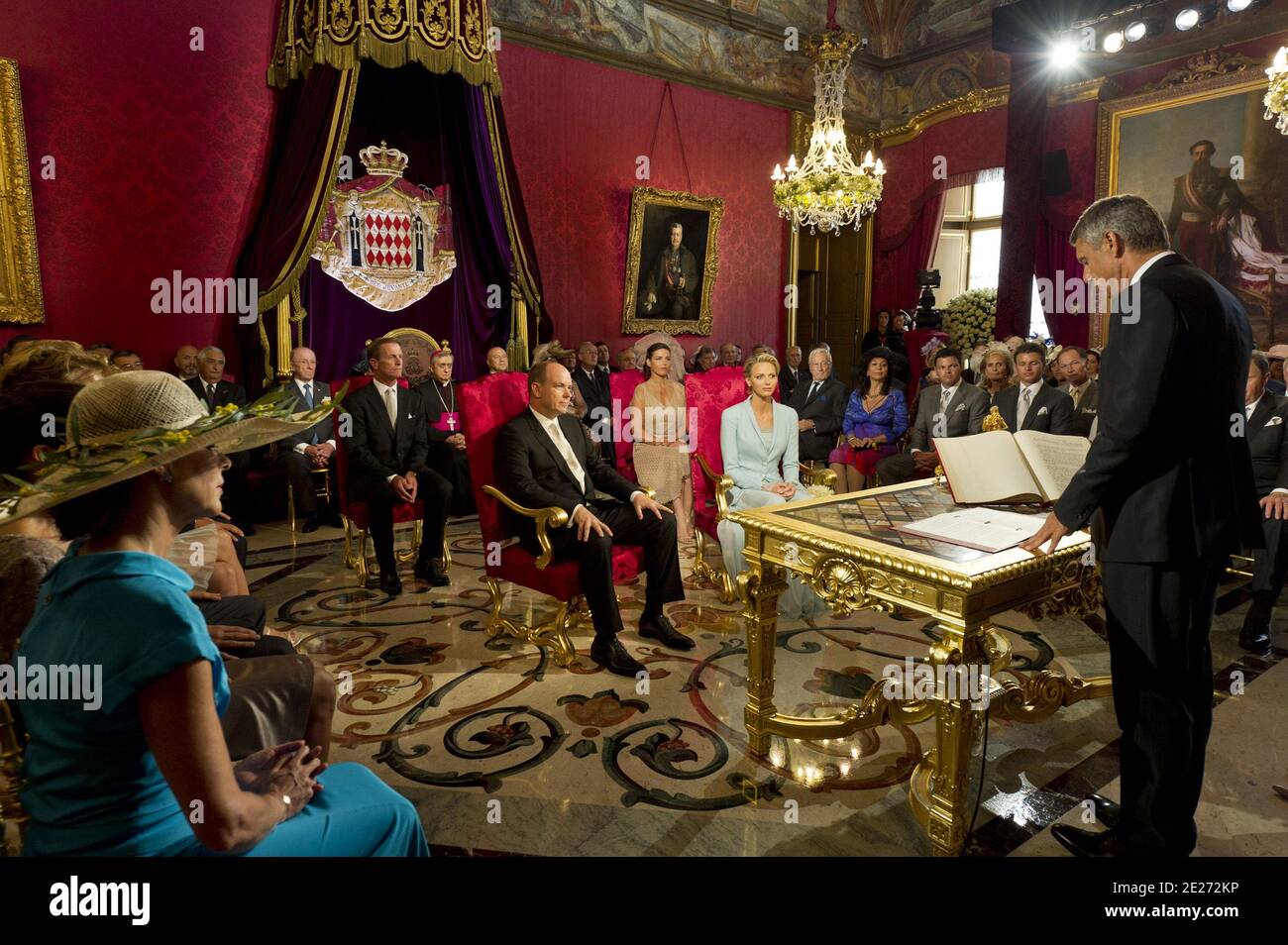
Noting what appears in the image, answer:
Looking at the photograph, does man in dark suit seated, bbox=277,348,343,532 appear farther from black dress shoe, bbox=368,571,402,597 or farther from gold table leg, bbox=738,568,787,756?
gold table leg, bbox=738,568,787,756

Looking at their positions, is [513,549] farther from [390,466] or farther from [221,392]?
[221,392]

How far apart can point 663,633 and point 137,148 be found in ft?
18.9

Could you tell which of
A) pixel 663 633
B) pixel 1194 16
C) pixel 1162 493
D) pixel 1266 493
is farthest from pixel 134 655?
pixel 1194 16

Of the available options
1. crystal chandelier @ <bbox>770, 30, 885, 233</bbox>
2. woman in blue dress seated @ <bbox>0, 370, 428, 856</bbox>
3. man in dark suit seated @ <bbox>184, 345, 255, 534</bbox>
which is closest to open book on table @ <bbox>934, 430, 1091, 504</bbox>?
woman in blue dress seated @ <bbox>0, 370, 428, 856</bbox>

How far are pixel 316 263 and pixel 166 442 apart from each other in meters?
6.32

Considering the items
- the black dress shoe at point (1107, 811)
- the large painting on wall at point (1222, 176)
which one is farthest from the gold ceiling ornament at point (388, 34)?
the large painting on wall at point (1222, 176)

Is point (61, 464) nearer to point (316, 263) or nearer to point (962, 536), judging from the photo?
point (962, 536)

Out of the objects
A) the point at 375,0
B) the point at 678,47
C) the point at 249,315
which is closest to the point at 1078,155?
the point at 678,47

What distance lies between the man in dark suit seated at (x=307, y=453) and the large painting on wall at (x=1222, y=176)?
30.3 ft

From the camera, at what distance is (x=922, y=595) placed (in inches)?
88.4

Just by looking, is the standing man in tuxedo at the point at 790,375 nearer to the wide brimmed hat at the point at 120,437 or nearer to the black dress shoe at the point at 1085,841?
the black dress shoe at the point at 1085,841

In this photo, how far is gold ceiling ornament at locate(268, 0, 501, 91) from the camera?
572cm

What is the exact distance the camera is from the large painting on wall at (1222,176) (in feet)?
27.1

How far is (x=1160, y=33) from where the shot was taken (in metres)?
8.80
